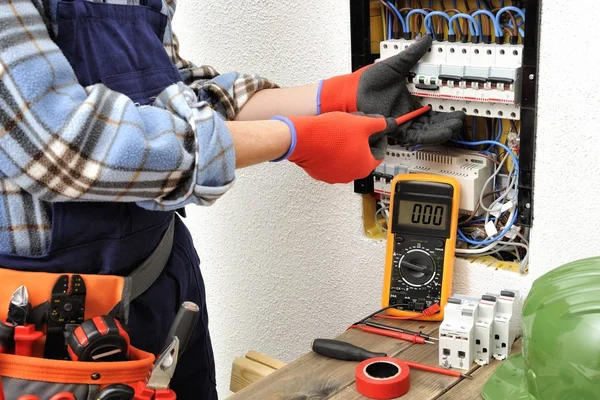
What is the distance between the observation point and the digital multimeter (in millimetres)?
1346

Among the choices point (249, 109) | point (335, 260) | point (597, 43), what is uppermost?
point (597, 43)

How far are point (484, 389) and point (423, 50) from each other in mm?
570

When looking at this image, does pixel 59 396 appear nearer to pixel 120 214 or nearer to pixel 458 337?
pixel 120 214

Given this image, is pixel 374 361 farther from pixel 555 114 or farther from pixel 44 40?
pixel 44 40

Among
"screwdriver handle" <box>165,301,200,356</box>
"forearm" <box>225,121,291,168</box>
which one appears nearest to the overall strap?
"screwdriver handle" <box>165,301,200,356</box>

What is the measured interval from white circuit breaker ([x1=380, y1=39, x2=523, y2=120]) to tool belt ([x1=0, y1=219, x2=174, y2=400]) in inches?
22.3

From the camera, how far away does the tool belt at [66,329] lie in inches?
37.6

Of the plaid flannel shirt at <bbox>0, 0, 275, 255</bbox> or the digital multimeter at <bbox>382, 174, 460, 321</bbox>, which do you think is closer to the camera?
the plaid flannel shirt at <bbox>0, 0, 275, 255</bbox>

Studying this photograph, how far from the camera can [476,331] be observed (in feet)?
3.86

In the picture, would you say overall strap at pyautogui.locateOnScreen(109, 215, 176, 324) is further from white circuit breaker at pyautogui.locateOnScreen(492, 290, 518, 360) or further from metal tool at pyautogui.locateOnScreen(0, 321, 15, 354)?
white circuit breaker at pyautogui.locateOnScreen(492, 290, 518, 360)

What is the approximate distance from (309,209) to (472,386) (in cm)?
62

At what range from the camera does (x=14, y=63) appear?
87 centimetres

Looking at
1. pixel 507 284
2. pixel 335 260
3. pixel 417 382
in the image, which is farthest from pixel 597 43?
pixel 335 260

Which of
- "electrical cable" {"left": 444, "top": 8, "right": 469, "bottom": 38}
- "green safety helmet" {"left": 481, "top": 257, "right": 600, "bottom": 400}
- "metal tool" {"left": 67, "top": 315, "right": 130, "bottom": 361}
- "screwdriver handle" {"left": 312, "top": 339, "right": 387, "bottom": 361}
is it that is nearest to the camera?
"green safety helmet" {"left": 481, "top": 257, "right": 600, "bottom": 400}
